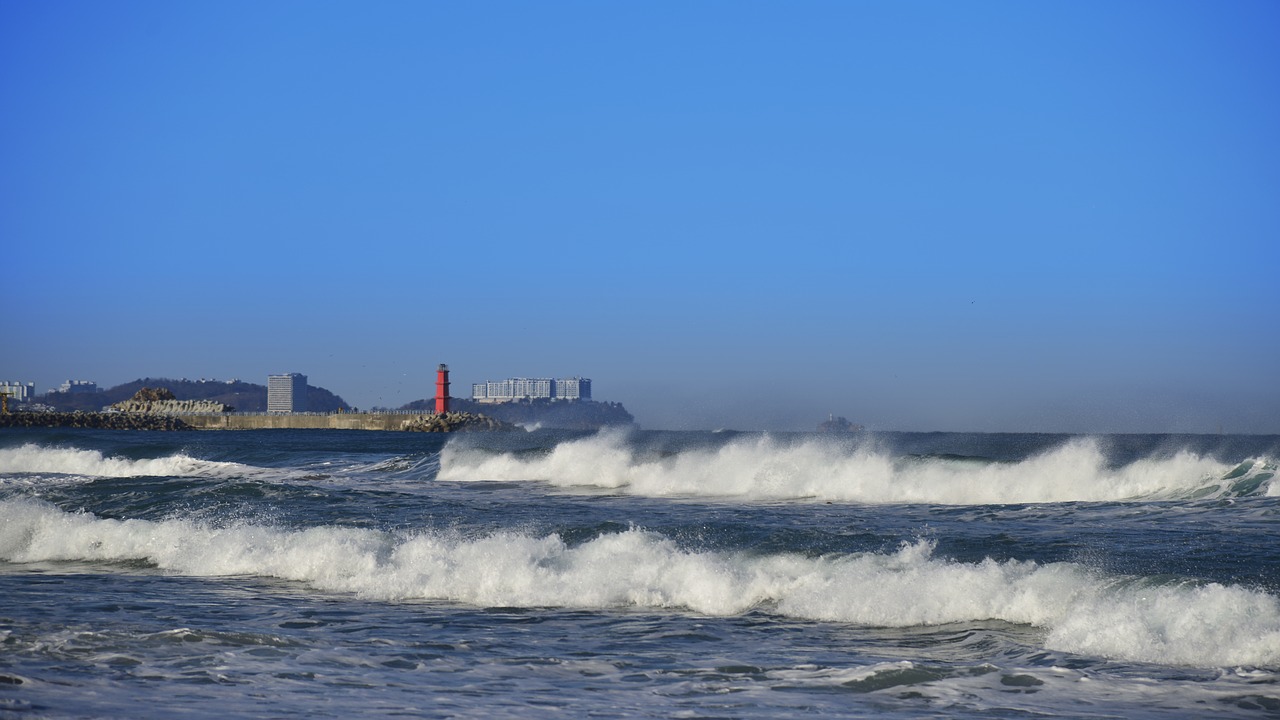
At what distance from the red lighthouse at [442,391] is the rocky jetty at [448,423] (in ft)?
2.03

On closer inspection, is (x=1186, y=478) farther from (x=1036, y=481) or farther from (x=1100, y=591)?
(x=1100, y=591)

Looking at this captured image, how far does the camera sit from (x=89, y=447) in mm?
45906

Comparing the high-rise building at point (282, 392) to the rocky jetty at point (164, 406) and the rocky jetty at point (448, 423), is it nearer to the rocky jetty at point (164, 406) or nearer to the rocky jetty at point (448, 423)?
the rocky jetty at point (164, 406)

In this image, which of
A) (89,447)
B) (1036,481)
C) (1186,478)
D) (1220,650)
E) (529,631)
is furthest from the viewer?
(89,447)

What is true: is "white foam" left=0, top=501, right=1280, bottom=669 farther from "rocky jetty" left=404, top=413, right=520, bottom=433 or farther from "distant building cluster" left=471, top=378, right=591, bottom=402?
"distant building cluster" left=471, top=378, right=591, bottom=402

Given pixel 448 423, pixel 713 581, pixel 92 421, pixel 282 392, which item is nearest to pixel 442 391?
pixel 448 423

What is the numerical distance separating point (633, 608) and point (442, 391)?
7937 centimetres

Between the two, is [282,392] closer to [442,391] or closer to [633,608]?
[442,391]

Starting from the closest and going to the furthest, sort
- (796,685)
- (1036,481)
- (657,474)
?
1. (796,685)
2. (1036,481)
3. (657,474)

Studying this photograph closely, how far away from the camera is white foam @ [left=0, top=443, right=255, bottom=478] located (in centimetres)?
3491

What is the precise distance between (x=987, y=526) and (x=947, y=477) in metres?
9.37

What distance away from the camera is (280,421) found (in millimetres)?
99188

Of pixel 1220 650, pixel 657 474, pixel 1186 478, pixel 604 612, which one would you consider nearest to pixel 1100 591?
pixel 1220 650

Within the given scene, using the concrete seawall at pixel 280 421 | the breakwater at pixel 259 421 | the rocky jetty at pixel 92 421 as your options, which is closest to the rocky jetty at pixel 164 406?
the breakwater at pixel 259 421
